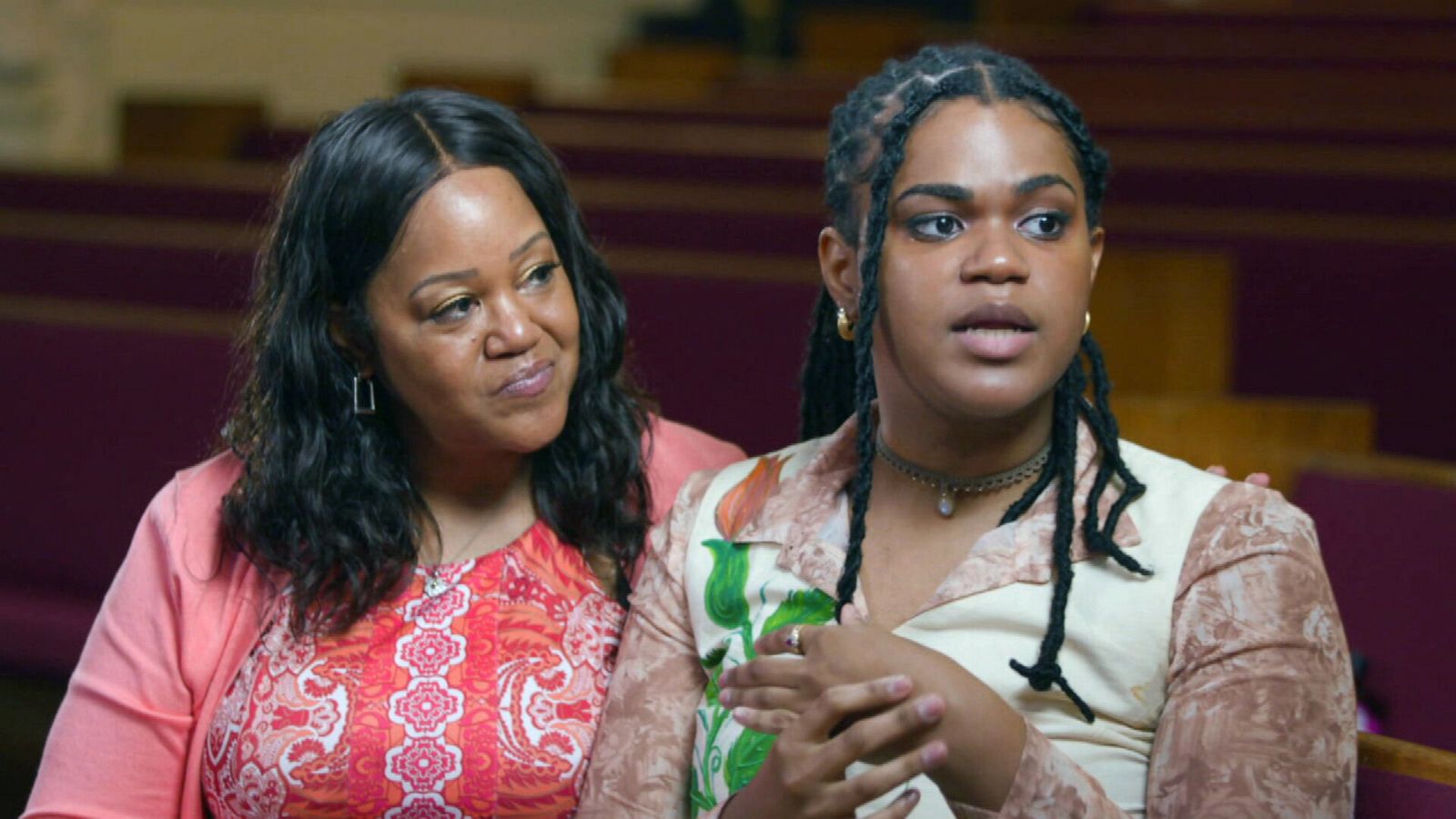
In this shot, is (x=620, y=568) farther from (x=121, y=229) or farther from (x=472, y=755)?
(x=121, y=229)

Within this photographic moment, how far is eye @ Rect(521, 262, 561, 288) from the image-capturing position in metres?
1.34

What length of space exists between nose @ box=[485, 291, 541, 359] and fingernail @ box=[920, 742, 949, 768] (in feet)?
1.61

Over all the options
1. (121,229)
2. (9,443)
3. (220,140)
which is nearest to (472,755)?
(9,443)

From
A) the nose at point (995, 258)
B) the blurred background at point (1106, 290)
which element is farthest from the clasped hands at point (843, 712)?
the blurred background at point (1106, 290)

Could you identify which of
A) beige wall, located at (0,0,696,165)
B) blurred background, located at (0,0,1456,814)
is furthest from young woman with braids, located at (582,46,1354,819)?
beige wall, located at (0,0,696,165)

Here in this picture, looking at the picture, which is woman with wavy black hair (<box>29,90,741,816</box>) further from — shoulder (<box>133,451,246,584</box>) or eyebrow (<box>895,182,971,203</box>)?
eyebrow (<box>895,182,971,203</box>)

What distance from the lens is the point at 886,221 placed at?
111 centimetres

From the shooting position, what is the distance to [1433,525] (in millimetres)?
1602

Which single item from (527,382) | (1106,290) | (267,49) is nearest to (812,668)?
(527,382)

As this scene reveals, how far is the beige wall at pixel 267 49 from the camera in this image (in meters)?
4.63

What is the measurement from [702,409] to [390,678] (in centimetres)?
87

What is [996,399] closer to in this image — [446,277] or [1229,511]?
[1229,511]

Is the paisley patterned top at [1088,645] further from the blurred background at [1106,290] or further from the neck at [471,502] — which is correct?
the blurred background at [1106,290]

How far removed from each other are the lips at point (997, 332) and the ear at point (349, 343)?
A: 0.52 m
